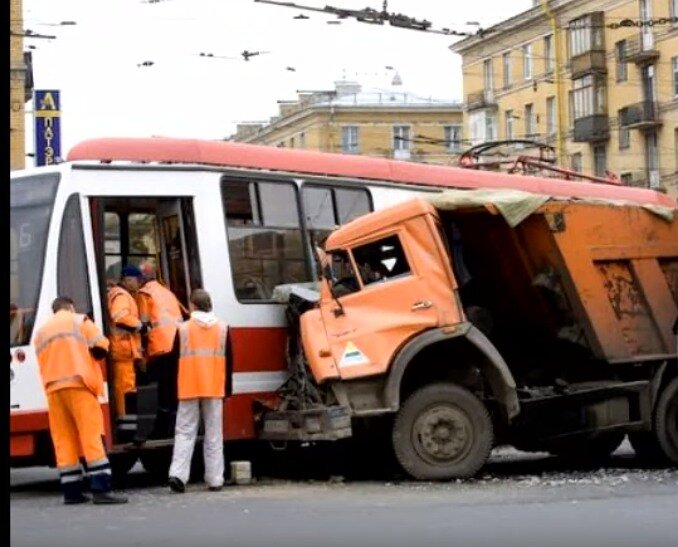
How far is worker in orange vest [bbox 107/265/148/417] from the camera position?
15.0 metres

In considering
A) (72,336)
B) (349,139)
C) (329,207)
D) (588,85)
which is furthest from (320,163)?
(349,139)

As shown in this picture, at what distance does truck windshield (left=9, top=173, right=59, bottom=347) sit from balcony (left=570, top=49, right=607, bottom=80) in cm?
5345

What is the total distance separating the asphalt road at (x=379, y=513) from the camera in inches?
429

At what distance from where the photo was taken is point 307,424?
1500cm

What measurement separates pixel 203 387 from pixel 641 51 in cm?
5229

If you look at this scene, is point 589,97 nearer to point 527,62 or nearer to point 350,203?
point 527,62

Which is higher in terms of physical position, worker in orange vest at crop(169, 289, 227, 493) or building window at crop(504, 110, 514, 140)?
building window at crop(504, 110, 514, 140)

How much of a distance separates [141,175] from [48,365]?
8.33ft

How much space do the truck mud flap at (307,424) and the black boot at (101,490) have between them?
2091 mm

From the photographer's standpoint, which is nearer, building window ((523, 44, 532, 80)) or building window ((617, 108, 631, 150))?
building window ((617, 108, 631, 150))

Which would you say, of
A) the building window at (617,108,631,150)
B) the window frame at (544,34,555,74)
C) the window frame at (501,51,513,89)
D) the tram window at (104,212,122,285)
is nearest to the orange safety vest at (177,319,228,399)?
the tram window at (104,212,122,285)

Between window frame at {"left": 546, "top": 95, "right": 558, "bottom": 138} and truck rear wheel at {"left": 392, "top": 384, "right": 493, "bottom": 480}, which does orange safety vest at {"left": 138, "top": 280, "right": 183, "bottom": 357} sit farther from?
window frame at {"left": 546, "top": 95, "right": 558, "bottom": 138}

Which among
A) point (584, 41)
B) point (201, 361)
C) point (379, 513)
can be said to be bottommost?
point (379, 513)

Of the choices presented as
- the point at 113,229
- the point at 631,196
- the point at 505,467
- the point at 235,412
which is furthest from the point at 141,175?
the point at 631,196
